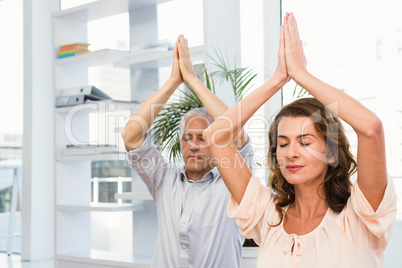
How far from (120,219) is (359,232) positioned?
9.73 ft

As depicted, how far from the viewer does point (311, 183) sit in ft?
5.15

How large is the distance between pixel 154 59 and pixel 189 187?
1516 mm

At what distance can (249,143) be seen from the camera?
2227 mm

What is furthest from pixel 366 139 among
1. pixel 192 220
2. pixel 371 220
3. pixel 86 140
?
pixel 86 140

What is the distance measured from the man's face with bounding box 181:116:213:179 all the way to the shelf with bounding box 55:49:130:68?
176 cm

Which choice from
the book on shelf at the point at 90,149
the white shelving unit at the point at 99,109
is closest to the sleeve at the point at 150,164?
the white shelving unit at the point at 99,109

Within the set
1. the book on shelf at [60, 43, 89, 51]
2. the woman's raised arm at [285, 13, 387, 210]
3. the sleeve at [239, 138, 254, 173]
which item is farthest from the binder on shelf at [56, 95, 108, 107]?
the woman's raised arm at [285, 13, 387, 210]

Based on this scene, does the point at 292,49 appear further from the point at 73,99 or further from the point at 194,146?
the point at 73,99

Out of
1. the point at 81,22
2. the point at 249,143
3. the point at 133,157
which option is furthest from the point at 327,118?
the point at 81,22

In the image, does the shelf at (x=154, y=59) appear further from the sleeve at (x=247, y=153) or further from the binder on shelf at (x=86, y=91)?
the sleeve at (x=247, y=153)

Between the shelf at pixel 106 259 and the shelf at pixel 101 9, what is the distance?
1.83m

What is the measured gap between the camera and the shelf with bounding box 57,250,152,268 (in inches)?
141

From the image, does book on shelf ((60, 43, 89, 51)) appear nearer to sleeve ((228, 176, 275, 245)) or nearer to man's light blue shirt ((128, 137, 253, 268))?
man's light blue shirt ((128, 137, 253, 268))

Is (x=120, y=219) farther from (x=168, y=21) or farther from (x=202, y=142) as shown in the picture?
(x=202, y=142)
